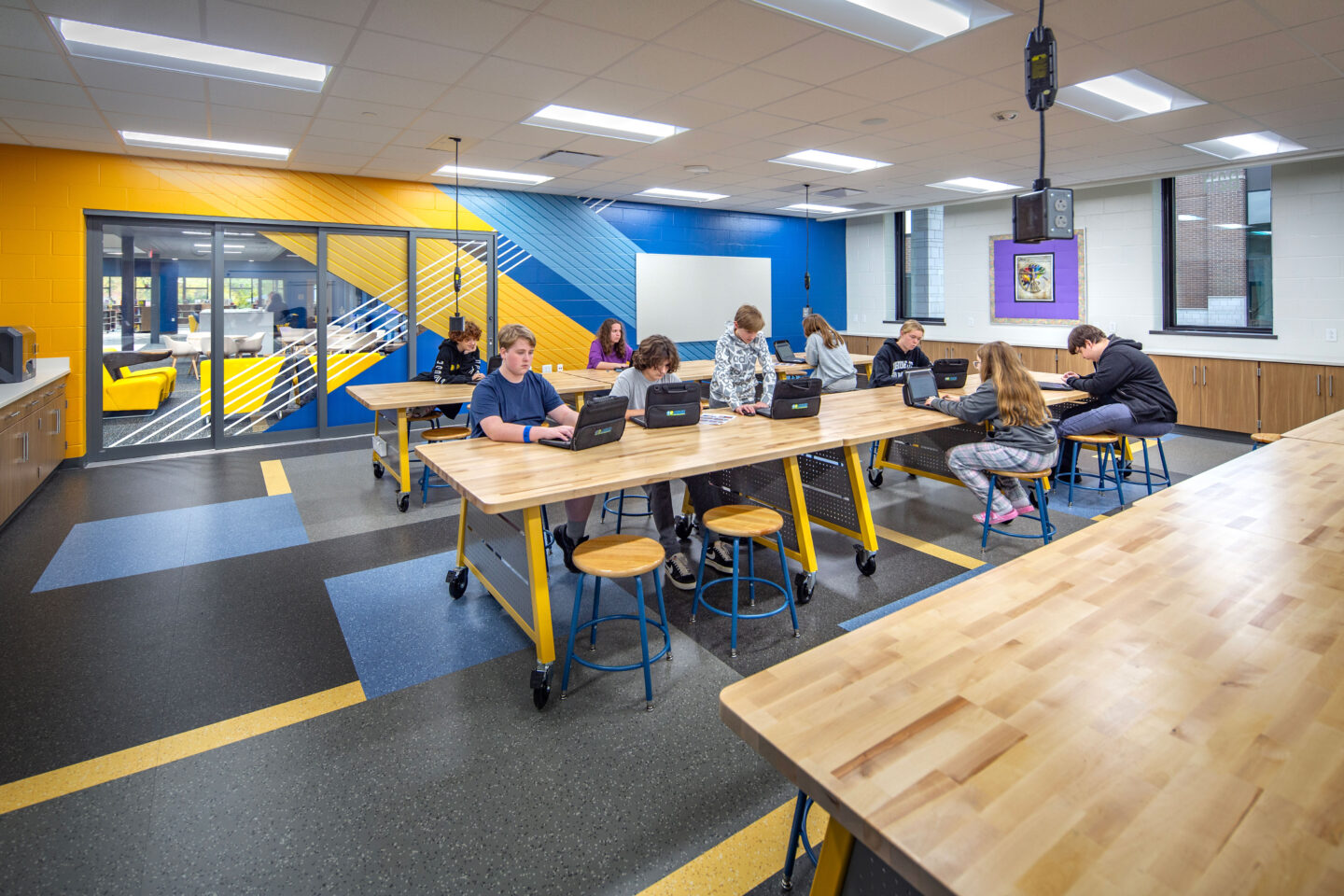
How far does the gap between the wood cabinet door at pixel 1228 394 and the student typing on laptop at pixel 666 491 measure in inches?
248

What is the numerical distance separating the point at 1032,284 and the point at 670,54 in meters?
7.03

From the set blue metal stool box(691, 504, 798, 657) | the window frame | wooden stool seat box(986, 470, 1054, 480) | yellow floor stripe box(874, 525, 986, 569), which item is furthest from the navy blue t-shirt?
the window frame

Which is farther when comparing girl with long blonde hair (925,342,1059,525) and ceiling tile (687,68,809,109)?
ceiling tile (687,68,809,109)

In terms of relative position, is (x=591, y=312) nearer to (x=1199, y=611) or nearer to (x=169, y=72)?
(x=169, y=72)

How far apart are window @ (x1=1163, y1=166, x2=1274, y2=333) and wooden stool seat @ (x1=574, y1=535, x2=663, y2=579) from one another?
7832mm

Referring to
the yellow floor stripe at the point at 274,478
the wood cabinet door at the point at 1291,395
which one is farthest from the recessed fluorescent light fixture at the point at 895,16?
the wood cabinet door at the point at 1291,395

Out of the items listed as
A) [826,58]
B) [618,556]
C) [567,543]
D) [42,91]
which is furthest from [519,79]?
[618,556]

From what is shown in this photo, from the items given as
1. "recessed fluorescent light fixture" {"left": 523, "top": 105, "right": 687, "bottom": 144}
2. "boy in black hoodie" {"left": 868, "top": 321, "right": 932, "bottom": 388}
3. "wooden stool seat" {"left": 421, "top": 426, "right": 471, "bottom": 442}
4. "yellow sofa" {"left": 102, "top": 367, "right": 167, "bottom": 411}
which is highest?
"recessed fluorescent light fixture" {"left": 523, "top": 105, "right": 687, "bottom": 144}

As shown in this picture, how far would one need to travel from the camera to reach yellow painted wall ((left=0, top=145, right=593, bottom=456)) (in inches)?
232

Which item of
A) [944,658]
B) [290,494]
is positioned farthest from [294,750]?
[290,494]

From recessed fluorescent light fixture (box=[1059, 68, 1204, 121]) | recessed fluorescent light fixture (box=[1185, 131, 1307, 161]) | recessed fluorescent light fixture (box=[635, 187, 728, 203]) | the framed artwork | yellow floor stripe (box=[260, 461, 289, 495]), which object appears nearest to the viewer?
recessed fluorescent light fixture (box=[1059, 68, 1204, 121])

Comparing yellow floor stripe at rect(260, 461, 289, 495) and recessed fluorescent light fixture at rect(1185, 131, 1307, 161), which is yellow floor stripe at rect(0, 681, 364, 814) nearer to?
yellow floor stripe at rect(260, 461, 289, 495)

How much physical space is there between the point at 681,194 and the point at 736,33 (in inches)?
212

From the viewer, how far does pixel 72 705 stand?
254 cm
